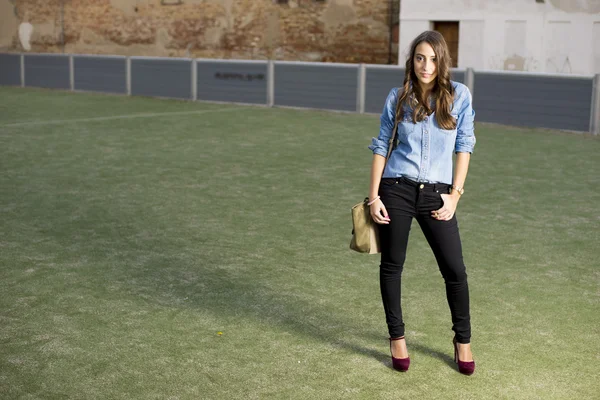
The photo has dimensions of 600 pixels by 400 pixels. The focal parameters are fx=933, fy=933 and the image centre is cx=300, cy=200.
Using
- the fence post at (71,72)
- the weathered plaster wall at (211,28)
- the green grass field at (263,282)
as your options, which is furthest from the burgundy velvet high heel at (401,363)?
the weathered plaster wall at (211,28)

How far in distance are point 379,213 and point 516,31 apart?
16.0m

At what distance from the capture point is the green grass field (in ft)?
12.4

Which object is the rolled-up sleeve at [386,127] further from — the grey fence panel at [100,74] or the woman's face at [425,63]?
the grey fence panel at [100,74]

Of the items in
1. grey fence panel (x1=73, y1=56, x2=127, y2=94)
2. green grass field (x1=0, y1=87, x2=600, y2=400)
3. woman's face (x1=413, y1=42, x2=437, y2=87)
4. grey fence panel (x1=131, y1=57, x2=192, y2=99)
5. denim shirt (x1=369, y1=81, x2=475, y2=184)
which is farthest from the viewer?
grey fence panel (x1=73, y1=56, x2=127, y2=94)

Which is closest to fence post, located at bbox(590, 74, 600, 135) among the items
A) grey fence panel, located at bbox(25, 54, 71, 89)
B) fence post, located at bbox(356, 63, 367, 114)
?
fence post, located at bbox(356, 63, 367, 114)

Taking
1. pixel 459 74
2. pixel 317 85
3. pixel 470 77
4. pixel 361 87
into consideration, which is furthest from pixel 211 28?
pixel 470 77

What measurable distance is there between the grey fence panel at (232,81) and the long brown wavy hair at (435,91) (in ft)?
43.7

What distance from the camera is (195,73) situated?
17.9 meters

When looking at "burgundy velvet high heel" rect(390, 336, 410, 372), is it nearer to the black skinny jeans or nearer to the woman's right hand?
the black skinny jeans

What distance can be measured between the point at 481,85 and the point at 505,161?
13.6 feet

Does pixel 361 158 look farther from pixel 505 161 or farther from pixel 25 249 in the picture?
pixel 25 249

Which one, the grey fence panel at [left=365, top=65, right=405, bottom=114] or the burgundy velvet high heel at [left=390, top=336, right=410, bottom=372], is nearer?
the burgundy velvet high heel at [left=390, top=336, right=410, bottom=372]

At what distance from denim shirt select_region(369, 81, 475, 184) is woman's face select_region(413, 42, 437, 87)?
13cm

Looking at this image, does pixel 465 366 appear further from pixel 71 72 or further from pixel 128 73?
pixel 71 72
